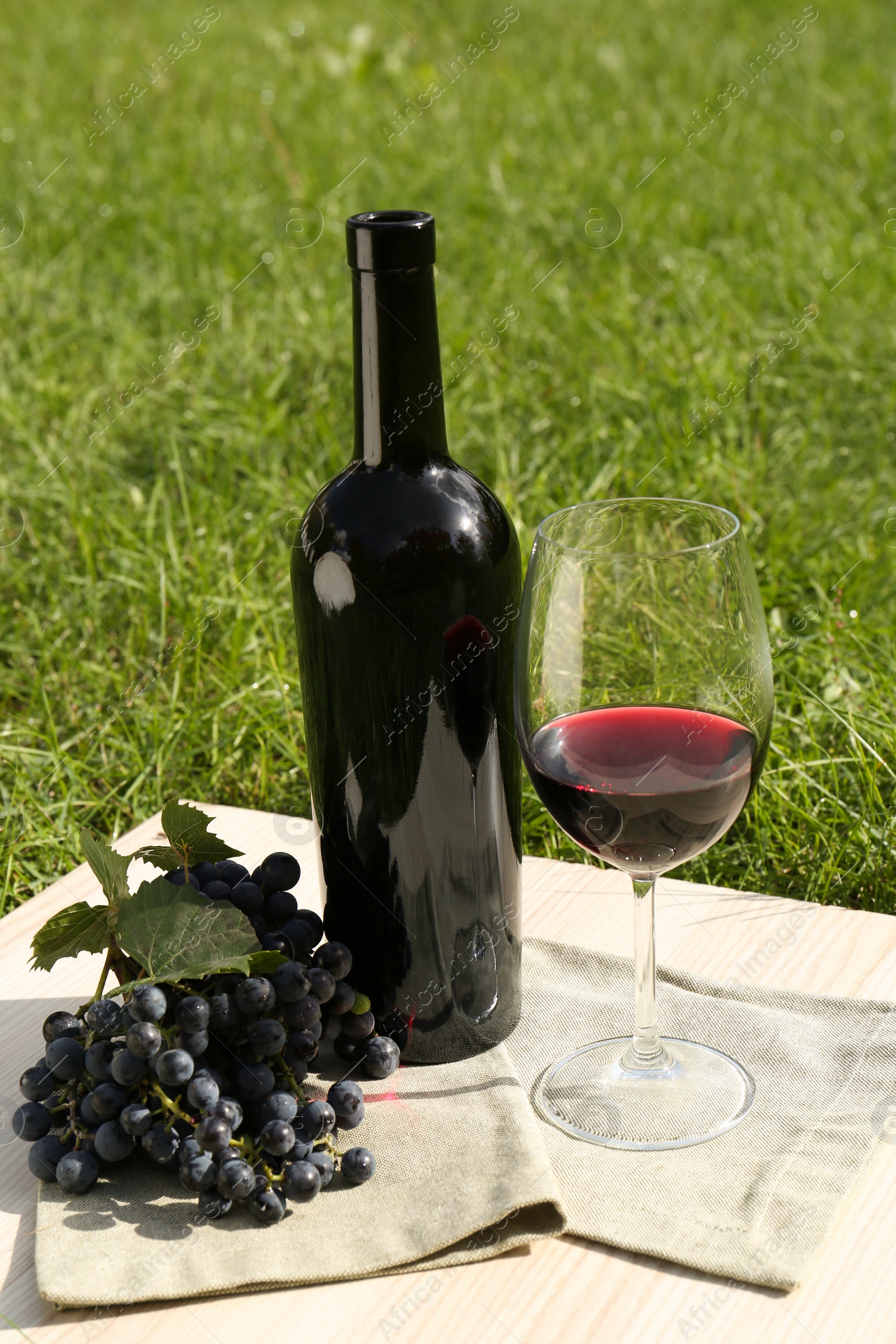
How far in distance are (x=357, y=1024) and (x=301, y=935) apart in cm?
11

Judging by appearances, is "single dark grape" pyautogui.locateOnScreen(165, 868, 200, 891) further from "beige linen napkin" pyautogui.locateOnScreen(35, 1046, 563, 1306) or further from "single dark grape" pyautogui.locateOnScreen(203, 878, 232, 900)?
"beige linen napkin" pyautogui.locateOnScreen(35, 1046, 563, 1306)

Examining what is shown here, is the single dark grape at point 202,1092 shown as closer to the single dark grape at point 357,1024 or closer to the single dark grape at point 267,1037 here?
the single dark grape at point 267,1037

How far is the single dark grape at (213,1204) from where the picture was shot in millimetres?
1108

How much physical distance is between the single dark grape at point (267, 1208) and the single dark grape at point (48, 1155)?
19 cm

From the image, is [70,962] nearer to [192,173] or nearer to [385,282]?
[385,282]

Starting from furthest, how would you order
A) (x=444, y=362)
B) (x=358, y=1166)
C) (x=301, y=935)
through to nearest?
1. (x=444, y=362)
2. (x=301, y=935)
3. (x=358, y=1166)

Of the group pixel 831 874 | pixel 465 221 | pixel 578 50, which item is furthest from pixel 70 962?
pixel 578 50

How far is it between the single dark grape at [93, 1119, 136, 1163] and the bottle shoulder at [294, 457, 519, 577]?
53 centimetres

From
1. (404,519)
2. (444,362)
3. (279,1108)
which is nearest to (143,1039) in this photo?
(279,1108)

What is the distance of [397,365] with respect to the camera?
1145 millimetres

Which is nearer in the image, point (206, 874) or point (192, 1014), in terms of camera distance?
point (192, 1014)

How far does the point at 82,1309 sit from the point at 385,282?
896 mm

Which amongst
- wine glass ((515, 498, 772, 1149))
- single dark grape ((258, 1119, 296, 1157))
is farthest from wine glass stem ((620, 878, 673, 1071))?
single dark grape ((258, 1119, 296, 1157))

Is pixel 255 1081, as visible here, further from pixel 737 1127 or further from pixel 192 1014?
pixel 737 1127
